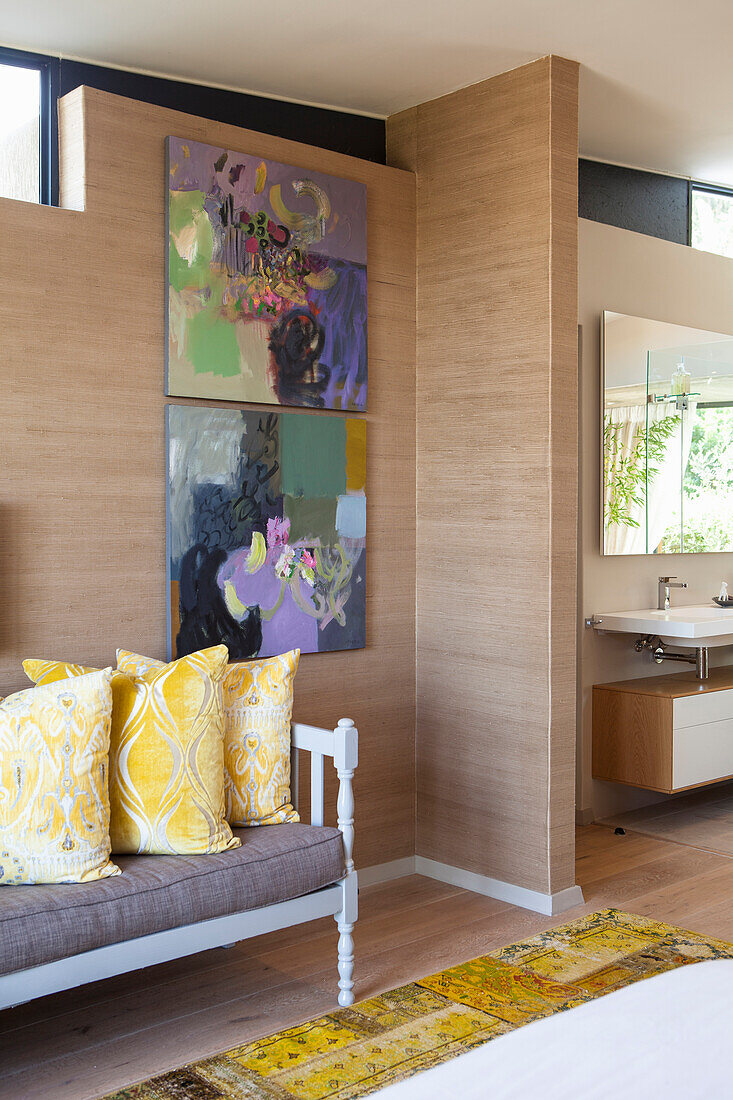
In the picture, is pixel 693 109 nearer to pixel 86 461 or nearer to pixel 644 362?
pixel 644 362

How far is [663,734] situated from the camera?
14.4 feet

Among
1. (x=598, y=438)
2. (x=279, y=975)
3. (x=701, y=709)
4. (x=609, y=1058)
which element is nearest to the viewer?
(x=609, y=1058)

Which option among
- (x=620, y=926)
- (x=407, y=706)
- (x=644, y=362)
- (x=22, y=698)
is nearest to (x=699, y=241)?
(x=644, y=362)

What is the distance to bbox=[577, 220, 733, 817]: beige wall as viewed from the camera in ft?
15.1

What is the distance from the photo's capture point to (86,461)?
3.14 meters

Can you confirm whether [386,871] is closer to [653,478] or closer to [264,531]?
[264,531]

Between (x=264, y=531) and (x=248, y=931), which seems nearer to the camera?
(x=248, y=931)

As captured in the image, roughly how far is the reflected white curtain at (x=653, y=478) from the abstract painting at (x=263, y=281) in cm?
147

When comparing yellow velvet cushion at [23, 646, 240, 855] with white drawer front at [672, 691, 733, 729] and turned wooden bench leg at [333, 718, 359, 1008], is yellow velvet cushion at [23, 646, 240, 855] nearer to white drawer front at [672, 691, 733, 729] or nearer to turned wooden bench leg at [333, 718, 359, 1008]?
turned wooden bench leg at [333, 718, 359, 1008]

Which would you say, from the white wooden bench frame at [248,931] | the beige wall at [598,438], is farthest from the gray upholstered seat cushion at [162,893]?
the beige wall at [598,438]

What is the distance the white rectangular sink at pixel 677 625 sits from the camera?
4.32m

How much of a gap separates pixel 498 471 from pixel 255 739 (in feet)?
4.51

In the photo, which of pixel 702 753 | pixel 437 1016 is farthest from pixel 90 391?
pixel 702 753

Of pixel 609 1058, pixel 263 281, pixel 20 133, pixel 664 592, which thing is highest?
pixel 20 133
